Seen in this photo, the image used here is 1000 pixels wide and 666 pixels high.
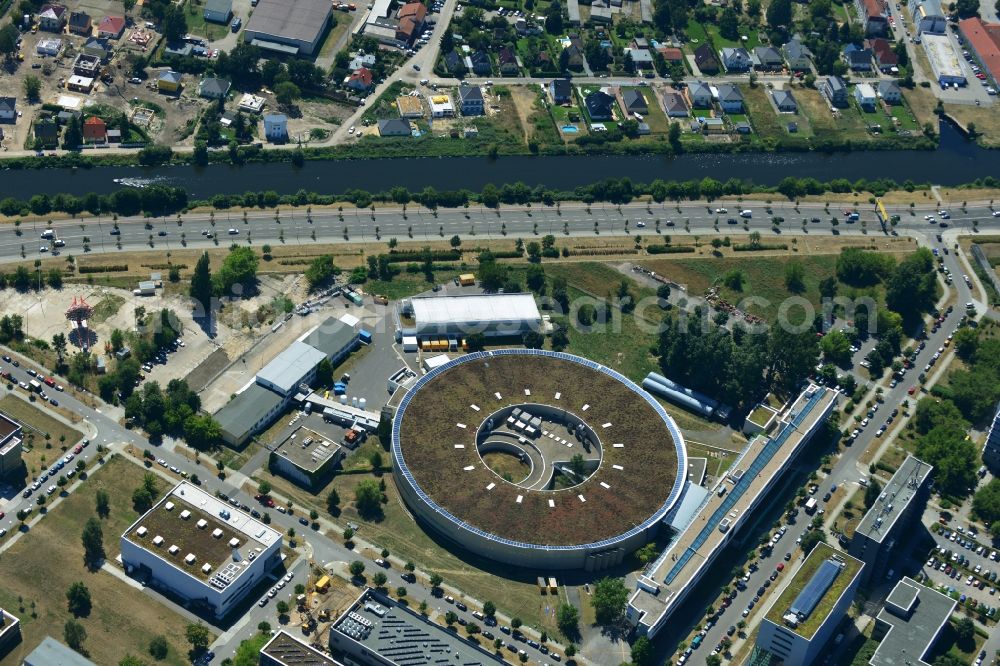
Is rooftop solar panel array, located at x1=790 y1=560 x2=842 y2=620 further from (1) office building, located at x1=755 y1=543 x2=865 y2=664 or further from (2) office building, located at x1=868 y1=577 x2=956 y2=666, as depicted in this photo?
(2) office building, located at x1=868 y1=577 x2=956 y2=666

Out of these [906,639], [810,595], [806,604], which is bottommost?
[906,639]

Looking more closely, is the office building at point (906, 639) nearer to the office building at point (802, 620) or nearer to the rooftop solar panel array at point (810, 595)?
the office building at point (802, 620)

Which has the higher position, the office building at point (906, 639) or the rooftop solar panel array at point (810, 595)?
the rooftop solar panel array at point (810, 595)

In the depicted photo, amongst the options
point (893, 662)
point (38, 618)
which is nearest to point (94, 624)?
point (38, 618)

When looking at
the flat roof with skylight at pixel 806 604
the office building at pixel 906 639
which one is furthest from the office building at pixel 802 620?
the office building at pixel 906 639

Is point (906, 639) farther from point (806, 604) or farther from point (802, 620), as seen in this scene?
point (802, 620)

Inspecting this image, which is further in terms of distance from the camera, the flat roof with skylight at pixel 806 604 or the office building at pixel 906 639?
the office building at pixel 906 639

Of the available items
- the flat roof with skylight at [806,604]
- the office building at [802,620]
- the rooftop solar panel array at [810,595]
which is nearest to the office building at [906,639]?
the office building at [802,620]

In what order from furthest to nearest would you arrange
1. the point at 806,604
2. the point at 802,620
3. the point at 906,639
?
the point at 906,639, the point at 806,604, the point at 802,620

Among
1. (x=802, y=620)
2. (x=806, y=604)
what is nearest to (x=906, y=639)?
(x=806, y=604)

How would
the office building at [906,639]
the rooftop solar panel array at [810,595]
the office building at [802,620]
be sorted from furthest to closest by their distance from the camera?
the rooftop solar panel array at [810,595]
the office building at [906,639]
the office building at [802,620]

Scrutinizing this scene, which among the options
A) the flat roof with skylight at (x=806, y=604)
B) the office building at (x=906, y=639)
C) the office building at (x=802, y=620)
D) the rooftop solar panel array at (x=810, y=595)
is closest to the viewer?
the office building at (x=802, y=620)

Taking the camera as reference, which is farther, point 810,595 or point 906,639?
point 810,595

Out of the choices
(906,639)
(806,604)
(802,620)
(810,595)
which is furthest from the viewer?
(810,595)
